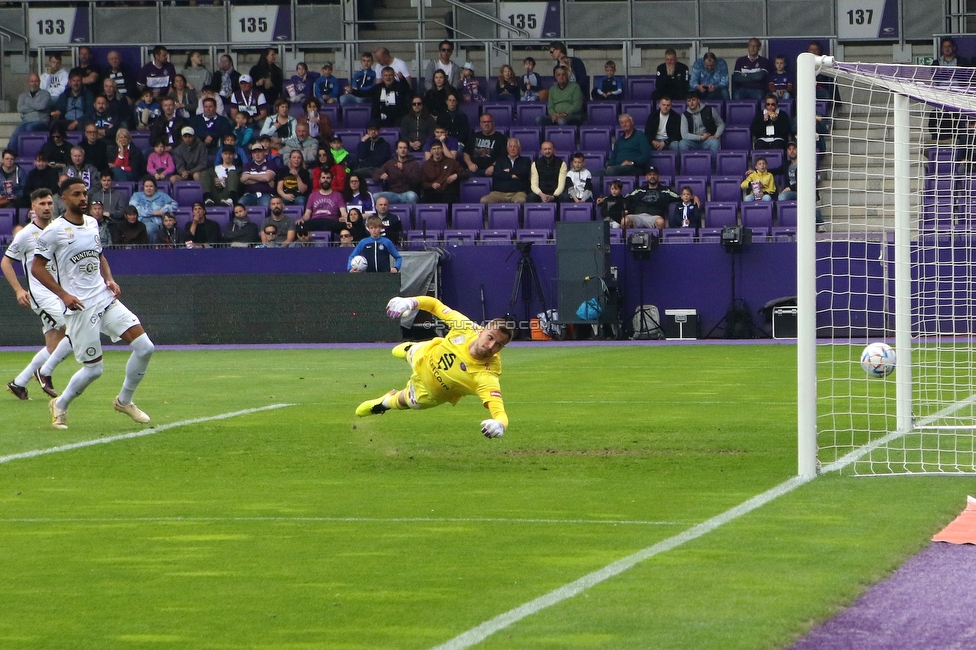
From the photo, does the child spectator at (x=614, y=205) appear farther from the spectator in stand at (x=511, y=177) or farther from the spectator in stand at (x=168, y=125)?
the spectator in stand at (x=168, y=125)

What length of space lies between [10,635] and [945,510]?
5009mm

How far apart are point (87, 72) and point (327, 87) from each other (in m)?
5.14

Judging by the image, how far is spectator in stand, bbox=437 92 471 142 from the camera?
27.8 m

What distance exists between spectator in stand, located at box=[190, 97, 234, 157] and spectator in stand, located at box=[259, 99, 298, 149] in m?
0.90

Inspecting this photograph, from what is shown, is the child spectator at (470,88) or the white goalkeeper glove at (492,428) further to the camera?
the child spectator at (470,88)

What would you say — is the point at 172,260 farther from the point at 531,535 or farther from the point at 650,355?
the point at 531,535

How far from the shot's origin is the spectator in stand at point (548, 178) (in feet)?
86.4

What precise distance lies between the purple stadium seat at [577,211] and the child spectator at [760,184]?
2860mm

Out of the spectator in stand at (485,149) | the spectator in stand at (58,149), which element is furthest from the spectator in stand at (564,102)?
the spectator in stand at (58,149)

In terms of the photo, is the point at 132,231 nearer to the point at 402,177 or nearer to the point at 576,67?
the point at 402,177

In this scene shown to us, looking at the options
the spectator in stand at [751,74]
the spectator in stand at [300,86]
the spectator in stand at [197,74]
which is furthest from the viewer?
the spectator in stand at [197,74]

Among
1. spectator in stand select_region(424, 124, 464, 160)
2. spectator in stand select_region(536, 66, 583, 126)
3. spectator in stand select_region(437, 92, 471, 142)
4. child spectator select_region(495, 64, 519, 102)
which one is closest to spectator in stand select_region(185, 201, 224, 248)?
spectator in stand select_region(424, 124, 464, 160)

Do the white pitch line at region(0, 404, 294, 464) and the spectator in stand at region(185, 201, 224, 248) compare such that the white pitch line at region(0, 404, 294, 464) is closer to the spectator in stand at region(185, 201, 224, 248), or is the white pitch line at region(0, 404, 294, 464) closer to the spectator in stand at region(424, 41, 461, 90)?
the spectator in stand at region(185, 201, 224, 248)

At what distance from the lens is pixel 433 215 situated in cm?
2656
